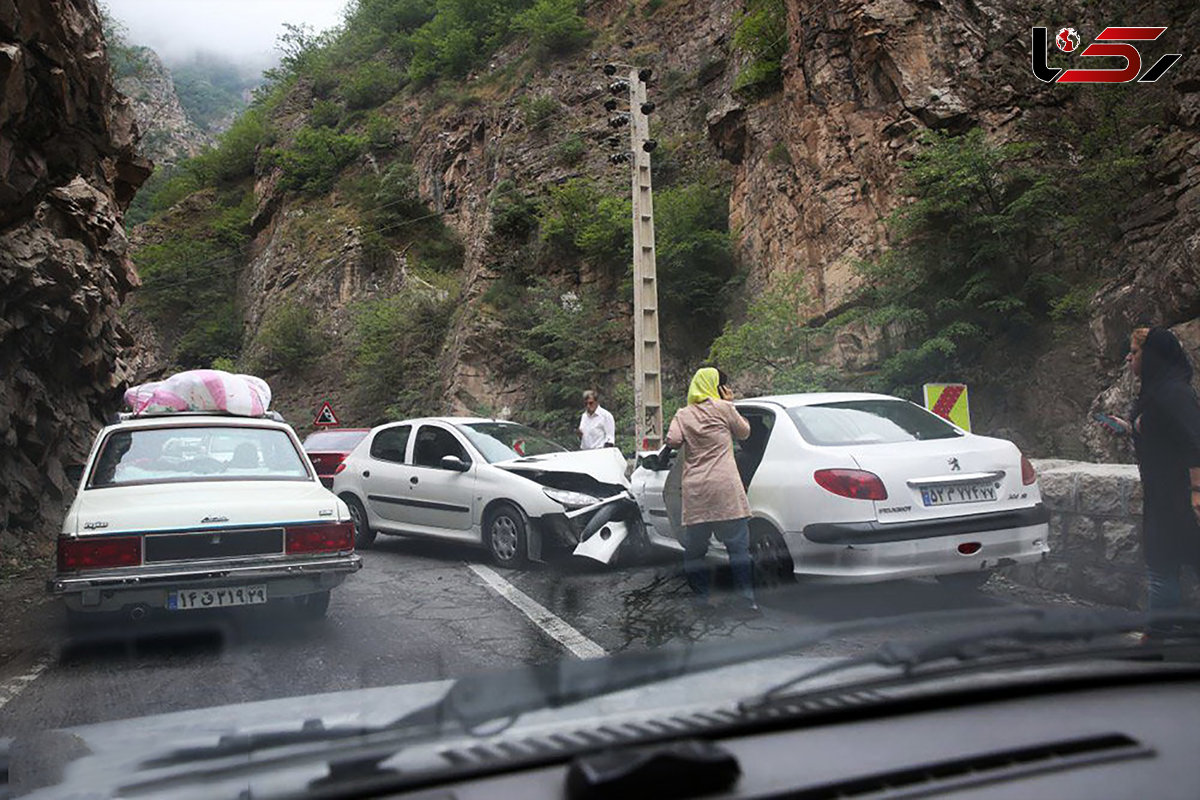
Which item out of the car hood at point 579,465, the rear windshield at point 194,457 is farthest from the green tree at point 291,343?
the rear windshield at point 194,457

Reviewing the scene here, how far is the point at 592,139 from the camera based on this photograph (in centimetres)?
3127

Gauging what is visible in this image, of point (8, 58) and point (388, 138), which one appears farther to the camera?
point (388, 138)

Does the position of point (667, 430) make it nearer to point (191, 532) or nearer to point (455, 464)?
point (455, 464)

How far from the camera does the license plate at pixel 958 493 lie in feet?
19.4

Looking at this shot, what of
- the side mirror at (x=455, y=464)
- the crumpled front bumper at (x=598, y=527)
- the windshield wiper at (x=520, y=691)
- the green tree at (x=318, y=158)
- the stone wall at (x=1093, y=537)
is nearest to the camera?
the windshield wiper at (x=520, y=691)

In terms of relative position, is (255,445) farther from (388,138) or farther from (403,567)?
(388,138)

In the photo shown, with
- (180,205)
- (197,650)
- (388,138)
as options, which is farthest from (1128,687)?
(180,205)

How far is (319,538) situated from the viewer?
5926 millimetres

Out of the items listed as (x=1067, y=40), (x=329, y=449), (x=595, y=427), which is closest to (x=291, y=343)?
(x=329, y=449)

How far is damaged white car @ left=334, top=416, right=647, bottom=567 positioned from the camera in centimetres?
828

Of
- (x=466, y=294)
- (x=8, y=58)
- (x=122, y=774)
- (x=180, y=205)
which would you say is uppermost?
(x=180, y=205)

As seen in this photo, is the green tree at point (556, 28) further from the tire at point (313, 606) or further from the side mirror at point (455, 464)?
the tire at point (313, 606)

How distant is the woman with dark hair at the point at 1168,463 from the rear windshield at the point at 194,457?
18.7 ft

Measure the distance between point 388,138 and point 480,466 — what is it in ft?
125
